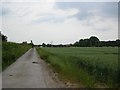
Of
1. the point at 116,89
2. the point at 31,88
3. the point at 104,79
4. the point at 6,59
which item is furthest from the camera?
the point at 6,59

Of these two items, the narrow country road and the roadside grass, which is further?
the roadside grass

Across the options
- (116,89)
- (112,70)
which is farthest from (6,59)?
(116,89)

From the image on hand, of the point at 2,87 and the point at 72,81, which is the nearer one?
the point at 2,87

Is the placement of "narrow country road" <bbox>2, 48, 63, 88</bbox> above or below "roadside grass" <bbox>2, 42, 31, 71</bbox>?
below

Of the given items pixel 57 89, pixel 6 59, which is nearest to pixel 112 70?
pixel 57 89

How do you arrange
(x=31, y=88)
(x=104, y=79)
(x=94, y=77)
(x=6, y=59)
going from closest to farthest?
(x=31, y=88) < (x=104, y=79) < (x=94, y=77) < (x=6, y=59)

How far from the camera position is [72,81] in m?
15.0

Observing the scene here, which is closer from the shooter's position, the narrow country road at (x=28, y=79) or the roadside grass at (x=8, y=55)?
the narrow country road at (x=28, y=79)

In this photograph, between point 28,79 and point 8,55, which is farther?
point 8,55

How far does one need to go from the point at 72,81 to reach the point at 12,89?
12.4ft

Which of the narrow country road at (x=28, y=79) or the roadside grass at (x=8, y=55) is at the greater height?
the roadside grass at (x=8, y=55)

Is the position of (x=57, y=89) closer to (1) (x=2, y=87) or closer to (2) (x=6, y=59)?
(1) (x=2, y=87)

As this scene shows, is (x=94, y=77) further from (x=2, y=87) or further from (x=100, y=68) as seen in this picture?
(x=2, y=87)

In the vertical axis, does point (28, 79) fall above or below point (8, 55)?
below
